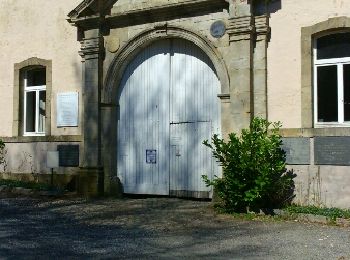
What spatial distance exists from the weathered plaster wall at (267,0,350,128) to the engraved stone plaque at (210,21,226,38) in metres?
1.03

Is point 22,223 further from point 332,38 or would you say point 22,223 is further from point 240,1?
point 332,38

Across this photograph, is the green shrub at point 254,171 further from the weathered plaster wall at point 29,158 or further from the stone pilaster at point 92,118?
the weathered plaster wall at point 29,158

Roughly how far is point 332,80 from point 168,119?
3.72 metres

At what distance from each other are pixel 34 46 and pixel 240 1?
6178mm

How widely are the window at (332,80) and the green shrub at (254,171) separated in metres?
1.00

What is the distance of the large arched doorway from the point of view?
37.9 ft

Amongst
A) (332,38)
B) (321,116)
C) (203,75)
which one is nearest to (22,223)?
(203,75)

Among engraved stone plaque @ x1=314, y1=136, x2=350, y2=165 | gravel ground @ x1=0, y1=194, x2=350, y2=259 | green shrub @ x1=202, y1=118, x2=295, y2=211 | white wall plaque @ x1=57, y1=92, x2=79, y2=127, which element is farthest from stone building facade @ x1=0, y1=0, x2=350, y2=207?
gravel ground @ x1=0, y1=194, x2=350, y2=259

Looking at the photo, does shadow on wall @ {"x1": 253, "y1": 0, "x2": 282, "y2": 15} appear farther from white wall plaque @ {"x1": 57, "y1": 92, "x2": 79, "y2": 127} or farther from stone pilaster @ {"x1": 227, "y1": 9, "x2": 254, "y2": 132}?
white wall plaque @ {"x1": 57, "y1": 92, "x2": 79, "y2": 127}

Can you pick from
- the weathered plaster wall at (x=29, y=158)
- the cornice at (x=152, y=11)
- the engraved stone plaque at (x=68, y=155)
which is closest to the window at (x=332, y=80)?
the cornice at (x=152, y=11)

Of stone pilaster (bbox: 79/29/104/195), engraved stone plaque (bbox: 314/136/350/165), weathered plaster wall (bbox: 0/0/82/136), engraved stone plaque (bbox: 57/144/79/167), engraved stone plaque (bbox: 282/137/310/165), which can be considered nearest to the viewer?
engraved stone plaque (bbox: 314/136/350/165)

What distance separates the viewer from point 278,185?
9.93 m

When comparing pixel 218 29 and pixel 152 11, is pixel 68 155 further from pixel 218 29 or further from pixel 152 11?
pixel 218 29

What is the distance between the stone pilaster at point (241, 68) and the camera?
10.6m
